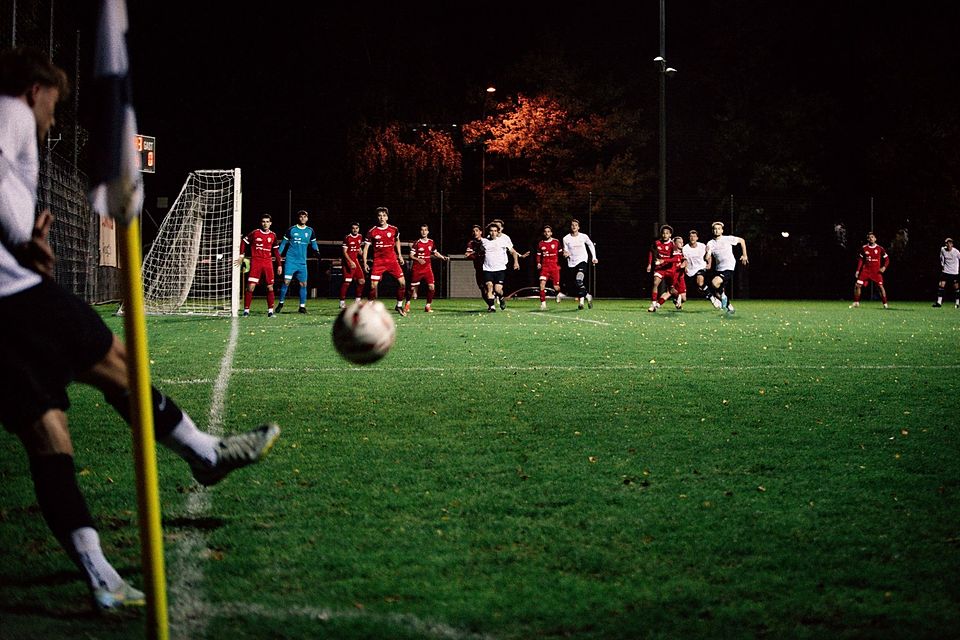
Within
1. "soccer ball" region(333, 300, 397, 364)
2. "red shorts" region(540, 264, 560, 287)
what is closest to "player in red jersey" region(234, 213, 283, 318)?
"red shorts" region(540, 264, 560, 287)

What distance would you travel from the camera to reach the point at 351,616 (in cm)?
311

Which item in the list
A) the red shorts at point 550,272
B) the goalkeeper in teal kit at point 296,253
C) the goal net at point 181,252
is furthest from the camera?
the red shorts at point 550,272

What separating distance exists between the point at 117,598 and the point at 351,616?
81 centimetres

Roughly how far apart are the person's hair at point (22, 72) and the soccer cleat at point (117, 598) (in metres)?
1.71

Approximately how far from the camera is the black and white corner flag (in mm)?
2586

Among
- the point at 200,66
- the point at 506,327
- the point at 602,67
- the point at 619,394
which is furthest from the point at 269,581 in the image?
the point at 602,67

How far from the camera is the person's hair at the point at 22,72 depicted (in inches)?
128

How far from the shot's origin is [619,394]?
850 cm

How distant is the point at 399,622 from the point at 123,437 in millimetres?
3886

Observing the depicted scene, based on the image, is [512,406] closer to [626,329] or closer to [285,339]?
[285,339]

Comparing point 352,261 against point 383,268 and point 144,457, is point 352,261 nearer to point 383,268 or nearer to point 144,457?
point 383,268

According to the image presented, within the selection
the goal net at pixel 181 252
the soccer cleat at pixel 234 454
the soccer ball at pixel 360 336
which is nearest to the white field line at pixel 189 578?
the soccer cleat at pixel 234 454

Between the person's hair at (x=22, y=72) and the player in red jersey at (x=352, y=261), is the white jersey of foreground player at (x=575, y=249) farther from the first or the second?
the person's hair at (x=22, y=72)

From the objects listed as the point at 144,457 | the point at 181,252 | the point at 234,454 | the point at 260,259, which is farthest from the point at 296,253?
the point at 144,457
